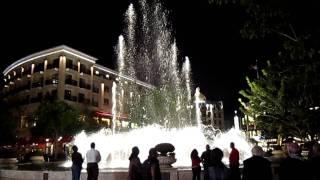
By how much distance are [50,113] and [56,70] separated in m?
14.1

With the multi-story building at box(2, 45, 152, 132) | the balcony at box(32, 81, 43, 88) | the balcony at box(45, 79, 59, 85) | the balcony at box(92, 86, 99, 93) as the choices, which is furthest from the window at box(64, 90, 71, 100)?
the balcony at box(92, 86, 99, 93)

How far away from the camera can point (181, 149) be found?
30766mm

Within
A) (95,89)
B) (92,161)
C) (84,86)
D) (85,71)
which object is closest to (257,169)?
(92,161)

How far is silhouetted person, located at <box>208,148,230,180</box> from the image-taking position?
6.12 meters

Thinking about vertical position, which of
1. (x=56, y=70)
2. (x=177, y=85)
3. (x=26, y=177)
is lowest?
(x=26, y=177)

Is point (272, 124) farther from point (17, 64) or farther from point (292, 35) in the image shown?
point (17, 64)

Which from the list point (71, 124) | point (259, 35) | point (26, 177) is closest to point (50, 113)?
point (71, 124)

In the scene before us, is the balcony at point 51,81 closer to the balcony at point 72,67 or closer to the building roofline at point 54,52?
the balcony at point 72,67

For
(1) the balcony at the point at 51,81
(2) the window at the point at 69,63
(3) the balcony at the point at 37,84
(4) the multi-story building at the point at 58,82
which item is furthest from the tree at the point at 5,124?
(2) the window at the point at 69,63

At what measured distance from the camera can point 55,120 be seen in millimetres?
54906

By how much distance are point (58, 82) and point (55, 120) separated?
1278 cm

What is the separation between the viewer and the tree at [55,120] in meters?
54.7

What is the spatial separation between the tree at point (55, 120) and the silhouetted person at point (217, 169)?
51.1 metres

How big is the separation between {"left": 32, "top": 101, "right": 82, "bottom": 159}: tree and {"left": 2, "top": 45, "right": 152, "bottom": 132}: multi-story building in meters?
7.01
